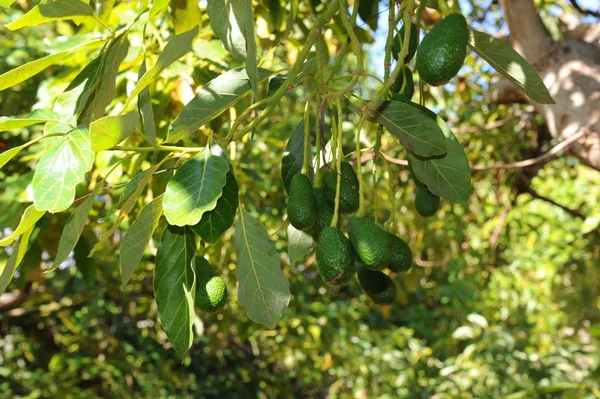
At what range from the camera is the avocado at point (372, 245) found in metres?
0.69

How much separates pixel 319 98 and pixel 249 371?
13.8 ft

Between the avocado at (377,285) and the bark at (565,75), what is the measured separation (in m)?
0.95

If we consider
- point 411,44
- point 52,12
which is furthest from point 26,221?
point 411,44

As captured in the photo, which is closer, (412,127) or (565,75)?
(412,127)

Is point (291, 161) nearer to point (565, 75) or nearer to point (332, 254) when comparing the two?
point (332, 254)

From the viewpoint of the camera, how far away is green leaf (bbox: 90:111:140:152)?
2.07ft

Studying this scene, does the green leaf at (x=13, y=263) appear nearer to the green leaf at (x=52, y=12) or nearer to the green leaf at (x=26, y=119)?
the green leaf at (x=26, y=119)

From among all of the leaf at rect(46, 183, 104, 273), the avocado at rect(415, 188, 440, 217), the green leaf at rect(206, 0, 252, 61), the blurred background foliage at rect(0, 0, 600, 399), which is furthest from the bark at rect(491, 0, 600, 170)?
the leaf at rect(46, 183, 104, 273)

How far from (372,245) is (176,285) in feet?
0.67

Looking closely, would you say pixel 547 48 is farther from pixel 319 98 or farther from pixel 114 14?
pixel 319 98

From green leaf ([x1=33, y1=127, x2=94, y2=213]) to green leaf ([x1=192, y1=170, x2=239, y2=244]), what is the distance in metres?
0.13

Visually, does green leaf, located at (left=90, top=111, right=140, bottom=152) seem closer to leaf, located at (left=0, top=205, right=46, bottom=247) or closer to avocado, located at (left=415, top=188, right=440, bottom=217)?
leaf, located at (left=0, top=205, right=46, bottom=247)

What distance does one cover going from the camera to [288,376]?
4805mm

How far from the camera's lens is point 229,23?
90 centimetres
